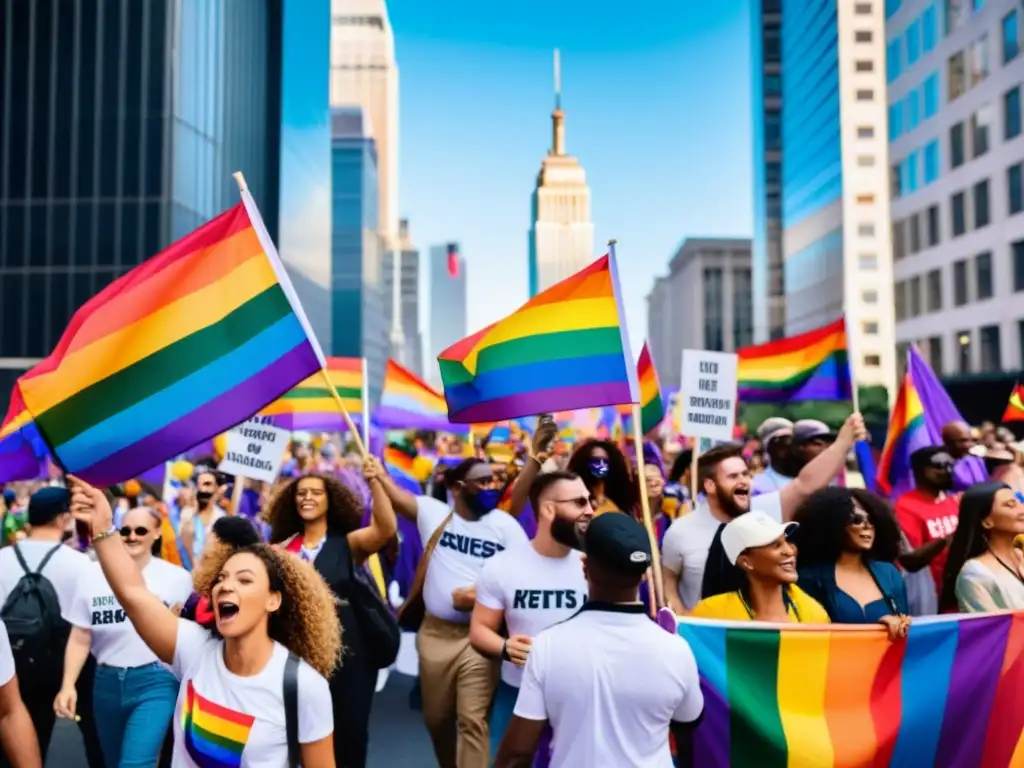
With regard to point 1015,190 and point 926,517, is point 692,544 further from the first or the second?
point 1015,190

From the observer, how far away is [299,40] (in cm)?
6662

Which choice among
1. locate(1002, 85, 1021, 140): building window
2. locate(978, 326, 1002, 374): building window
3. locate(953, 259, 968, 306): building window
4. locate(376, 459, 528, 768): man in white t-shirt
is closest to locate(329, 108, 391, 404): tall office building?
locate(953, 259, 968, 306): building window

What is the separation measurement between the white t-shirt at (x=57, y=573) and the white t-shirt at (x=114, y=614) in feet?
0.16

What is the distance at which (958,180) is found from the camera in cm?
4444

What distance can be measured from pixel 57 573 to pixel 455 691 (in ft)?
6.98

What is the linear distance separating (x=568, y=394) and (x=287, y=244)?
58464 mm

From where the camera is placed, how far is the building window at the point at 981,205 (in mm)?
42281

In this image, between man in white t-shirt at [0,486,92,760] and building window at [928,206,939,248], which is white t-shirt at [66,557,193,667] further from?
building window at [928,206,939,248]

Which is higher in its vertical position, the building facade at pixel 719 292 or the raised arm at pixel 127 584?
the building facade at pixel 719 292

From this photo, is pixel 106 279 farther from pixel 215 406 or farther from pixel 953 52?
pixel 215 406

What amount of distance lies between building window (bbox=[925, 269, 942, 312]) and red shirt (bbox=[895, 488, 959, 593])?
1691 inches

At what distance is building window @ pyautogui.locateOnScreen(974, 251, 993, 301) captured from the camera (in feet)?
138

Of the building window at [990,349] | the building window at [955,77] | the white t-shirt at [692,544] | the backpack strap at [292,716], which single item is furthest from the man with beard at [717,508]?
the building window at [955,77]

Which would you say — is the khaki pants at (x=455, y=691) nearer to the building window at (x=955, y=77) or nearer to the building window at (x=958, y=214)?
the building window at (x=958, y=214)
